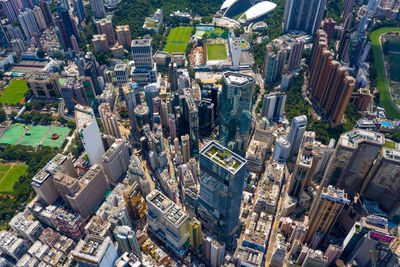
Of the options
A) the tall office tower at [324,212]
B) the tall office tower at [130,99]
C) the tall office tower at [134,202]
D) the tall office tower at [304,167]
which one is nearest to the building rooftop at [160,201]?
the tall office tower at [134,202]

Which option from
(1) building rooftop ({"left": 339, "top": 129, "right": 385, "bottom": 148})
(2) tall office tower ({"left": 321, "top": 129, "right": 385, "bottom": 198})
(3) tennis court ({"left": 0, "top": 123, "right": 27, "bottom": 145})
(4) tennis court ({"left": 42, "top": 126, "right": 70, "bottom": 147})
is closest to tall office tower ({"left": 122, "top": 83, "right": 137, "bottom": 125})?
(4) tennis court ({"left": 42, "top": 126, "right": 70, "bottom": 147})

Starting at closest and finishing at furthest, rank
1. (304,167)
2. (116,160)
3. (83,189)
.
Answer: (304,167)
(83,189)
(116,160)

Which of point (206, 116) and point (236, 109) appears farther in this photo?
point (206, 116)

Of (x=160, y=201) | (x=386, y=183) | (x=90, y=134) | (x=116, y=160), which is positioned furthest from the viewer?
(x=116, y=160)

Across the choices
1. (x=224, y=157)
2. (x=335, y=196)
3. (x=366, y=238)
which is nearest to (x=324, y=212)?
(x=335, y=196)

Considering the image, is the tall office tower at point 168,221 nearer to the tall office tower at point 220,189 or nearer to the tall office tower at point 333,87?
the tall office tower at point 220,189

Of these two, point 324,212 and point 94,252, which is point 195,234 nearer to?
point 94,252

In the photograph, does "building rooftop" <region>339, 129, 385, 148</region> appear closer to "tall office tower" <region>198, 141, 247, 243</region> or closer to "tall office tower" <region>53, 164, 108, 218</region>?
"tall office tower" <region>198, 141, 247, 243</region>
